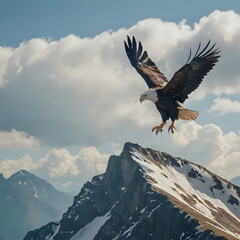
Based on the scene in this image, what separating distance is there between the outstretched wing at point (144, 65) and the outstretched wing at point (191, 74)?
11.9ft

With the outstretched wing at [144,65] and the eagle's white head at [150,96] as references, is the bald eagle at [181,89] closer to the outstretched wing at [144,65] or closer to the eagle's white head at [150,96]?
the eagle's white head at [150,96]

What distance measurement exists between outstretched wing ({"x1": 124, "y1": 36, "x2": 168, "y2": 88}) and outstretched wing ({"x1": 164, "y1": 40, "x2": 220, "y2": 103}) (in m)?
3.62

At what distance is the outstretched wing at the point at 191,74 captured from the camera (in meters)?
17.9

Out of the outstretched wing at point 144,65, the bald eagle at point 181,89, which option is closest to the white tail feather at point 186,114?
the bald eagle at point 181,89

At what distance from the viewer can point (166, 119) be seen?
61.5 feet

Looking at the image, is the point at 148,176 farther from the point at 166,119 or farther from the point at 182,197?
the point at 166,119

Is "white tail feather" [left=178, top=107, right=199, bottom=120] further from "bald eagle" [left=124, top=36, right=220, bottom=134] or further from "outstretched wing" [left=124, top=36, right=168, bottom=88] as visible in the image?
"outstretched wing" [left=124, top=36, right=168, bottom=88]

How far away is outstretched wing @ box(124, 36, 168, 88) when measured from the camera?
23.2 meters

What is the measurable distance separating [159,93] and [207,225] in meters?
124

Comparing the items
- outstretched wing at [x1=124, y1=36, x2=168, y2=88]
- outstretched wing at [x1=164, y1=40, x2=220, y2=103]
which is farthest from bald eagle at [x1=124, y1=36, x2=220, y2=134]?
outstretched wing at [x1=124, y1=36, x2=168, y2=88]

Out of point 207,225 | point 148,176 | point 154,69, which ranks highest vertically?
point 148,176

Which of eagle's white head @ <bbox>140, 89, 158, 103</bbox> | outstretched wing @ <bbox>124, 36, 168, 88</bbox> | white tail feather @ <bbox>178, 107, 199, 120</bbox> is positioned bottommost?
white tail feather @ <bbox>178, 107, 199, 120</bbox>

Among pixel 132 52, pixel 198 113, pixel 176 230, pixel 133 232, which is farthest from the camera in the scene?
pixel 133 232

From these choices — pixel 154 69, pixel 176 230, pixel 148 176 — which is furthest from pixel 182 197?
pixel 154 69
